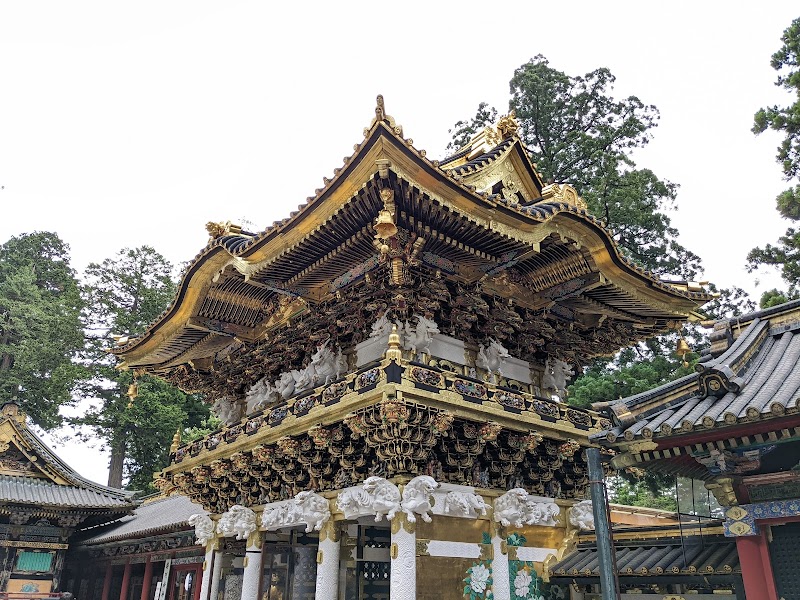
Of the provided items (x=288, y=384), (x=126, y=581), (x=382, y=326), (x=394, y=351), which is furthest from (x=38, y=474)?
(x=394, y=351)

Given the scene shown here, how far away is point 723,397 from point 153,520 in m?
20.1

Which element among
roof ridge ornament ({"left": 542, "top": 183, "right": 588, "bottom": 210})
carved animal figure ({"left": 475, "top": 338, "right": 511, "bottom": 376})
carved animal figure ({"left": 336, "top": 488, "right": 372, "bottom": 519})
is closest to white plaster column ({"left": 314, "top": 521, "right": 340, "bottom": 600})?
carved animal figure ({"left": 336, "top": 488, "right": 372, "bottom": 519})

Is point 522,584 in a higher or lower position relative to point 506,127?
lower

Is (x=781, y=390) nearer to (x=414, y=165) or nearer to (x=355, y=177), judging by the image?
→ (x=414, y=165)

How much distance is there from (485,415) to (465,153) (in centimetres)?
650

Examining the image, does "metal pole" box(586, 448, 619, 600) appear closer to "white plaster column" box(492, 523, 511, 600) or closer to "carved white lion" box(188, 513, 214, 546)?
"white plaster column" box(492, 523, 511, 600)

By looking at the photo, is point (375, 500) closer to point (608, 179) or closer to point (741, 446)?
point (741, 446)

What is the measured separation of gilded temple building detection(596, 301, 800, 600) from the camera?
5.97m

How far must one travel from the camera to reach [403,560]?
350 inches

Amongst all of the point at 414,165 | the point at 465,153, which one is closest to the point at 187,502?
the point at 465,153

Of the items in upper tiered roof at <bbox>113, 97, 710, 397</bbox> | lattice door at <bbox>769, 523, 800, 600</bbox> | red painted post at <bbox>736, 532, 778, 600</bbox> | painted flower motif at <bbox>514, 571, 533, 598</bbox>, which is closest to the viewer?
lattice door at <bbox>769, 523, 800, 600</bbox>

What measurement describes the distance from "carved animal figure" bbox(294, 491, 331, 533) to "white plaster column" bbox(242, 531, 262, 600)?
84.0 inches

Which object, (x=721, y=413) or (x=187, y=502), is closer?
(x=721, y=413)

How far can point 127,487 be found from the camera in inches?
1329
